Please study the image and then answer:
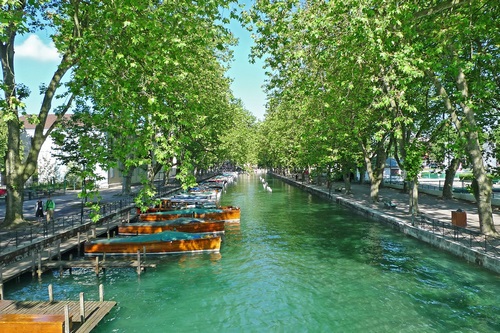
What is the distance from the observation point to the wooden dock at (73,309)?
463 inches

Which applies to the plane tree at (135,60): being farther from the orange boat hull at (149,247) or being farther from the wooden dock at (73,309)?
the orange boat hull at (149,247)

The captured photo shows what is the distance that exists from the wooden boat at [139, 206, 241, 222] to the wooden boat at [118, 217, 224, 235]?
3.71m

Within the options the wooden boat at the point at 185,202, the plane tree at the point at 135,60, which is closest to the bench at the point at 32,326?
the plane tree at the point at 135,60

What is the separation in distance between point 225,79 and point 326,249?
96.6 ft

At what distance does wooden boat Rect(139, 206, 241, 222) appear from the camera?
30.3 meters

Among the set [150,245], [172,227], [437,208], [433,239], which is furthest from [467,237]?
[172,227]

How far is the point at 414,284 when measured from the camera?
53.0 ft

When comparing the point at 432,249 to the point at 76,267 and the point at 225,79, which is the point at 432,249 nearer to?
the point at 76,267

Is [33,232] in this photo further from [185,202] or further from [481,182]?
[481,182]

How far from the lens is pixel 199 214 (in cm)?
3048

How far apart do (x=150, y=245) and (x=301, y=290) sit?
972cm

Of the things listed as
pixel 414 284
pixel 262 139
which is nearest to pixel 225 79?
pixel 414 284

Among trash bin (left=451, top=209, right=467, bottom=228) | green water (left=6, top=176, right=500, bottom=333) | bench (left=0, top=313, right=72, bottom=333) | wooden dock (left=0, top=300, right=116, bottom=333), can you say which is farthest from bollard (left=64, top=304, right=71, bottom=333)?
trash bin (left=451, top=209, right=467, bottom=228)

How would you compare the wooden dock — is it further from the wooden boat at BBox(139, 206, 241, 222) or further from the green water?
the wooden boat at BBox(139, 206, 241, 222)
